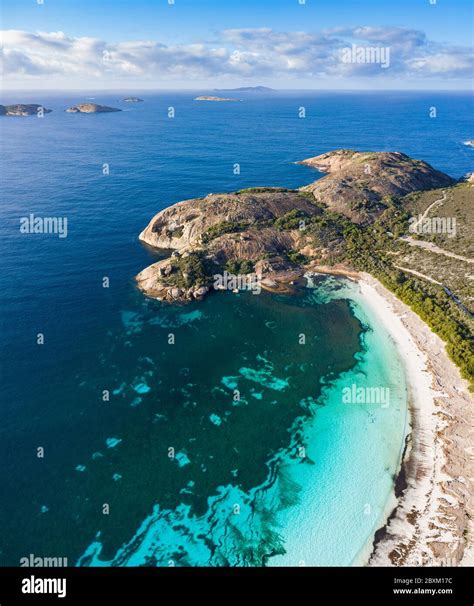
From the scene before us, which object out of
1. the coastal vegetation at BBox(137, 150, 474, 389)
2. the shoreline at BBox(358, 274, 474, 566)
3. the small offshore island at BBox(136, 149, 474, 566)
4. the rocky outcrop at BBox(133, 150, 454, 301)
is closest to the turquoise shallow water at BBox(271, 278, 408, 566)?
the shoreline at BBox(358, 274, 474, 566)

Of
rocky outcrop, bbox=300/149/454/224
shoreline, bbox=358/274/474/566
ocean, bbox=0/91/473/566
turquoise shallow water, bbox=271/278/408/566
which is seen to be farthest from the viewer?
rocky outcrop, bbox=300/149/454/224

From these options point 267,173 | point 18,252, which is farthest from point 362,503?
point 267,173

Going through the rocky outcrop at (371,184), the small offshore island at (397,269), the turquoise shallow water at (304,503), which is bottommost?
the turquoise shallow water at (304,503)

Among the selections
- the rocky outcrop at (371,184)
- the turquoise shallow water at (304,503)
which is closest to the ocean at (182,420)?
the turquoise shallow water at (304,503)

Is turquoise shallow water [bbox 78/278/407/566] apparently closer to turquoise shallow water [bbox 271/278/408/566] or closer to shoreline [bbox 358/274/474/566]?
turquoise shallow water [bbox 271/278/408/566]

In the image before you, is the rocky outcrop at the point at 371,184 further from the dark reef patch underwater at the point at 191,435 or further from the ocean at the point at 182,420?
the dark reef patch underwater at the point at 191,435

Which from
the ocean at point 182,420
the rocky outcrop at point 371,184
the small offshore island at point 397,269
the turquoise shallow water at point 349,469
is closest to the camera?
the turquoise shallow water at point 349,469
